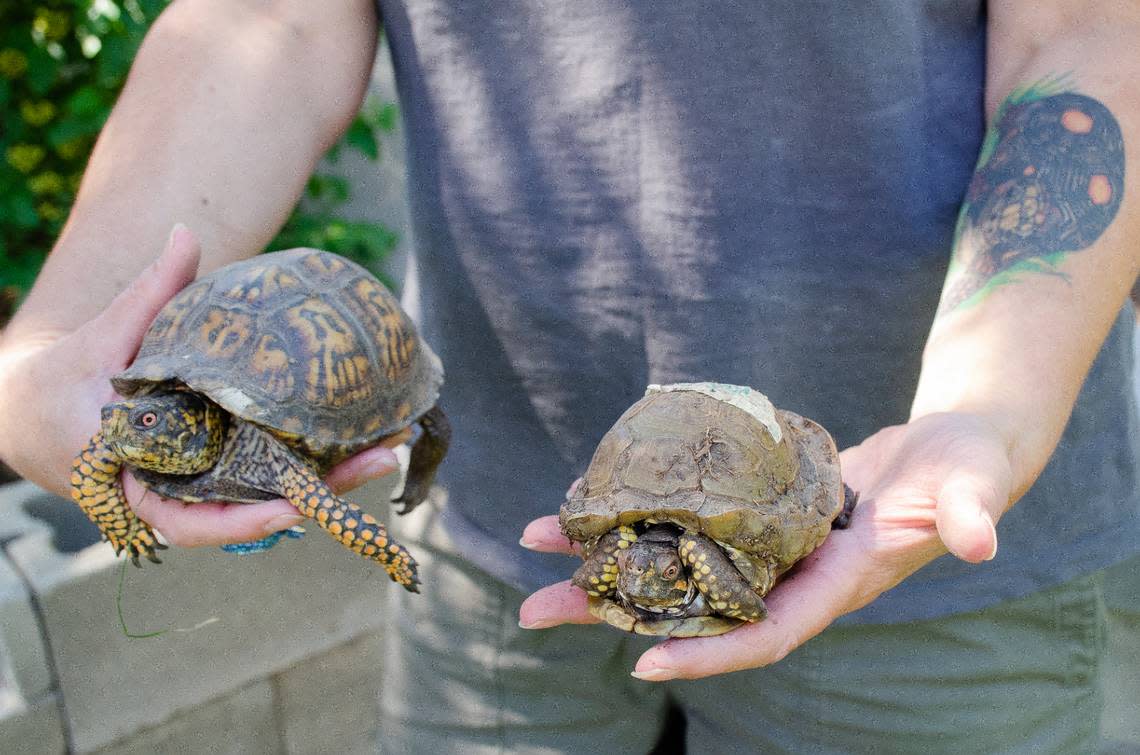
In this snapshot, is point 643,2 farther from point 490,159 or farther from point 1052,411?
point 1052,411

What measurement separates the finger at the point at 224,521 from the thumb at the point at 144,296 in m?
0.30

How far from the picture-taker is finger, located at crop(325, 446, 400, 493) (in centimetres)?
188

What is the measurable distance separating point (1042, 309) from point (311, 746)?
2.81 meters

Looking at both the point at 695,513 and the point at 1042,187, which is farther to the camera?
the point at 1042,187

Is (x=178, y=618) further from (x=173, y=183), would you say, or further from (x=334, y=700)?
(x=173, y=183)

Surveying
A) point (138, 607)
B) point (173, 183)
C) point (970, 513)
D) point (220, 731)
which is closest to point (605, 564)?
point (970, 513)

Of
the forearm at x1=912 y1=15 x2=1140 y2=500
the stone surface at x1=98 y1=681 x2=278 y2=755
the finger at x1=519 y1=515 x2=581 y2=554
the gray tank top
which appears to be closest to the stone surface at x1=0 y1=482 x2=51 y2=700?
the stone surface at x1=98 y1=681 x2=278 y2=755

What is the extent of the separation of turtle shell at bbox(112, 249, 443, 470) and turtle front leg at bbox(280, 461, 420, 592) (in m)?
0.08

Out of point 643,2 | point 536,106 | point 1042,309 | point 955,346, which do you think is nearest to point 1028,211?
point 1042,309

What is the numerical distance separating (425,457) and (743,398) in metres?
0.90

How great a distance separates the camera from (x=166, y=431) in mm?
1687

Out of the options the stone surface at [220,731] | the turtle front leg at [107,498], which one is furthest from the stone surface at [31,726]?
the turtle front leg at [107,498]

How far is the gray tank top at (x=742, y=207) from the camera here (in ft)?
5.75

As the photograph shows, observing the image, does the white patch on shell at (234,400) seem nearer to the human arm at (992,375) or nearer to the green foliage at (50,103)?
the human arm at (992,375)
